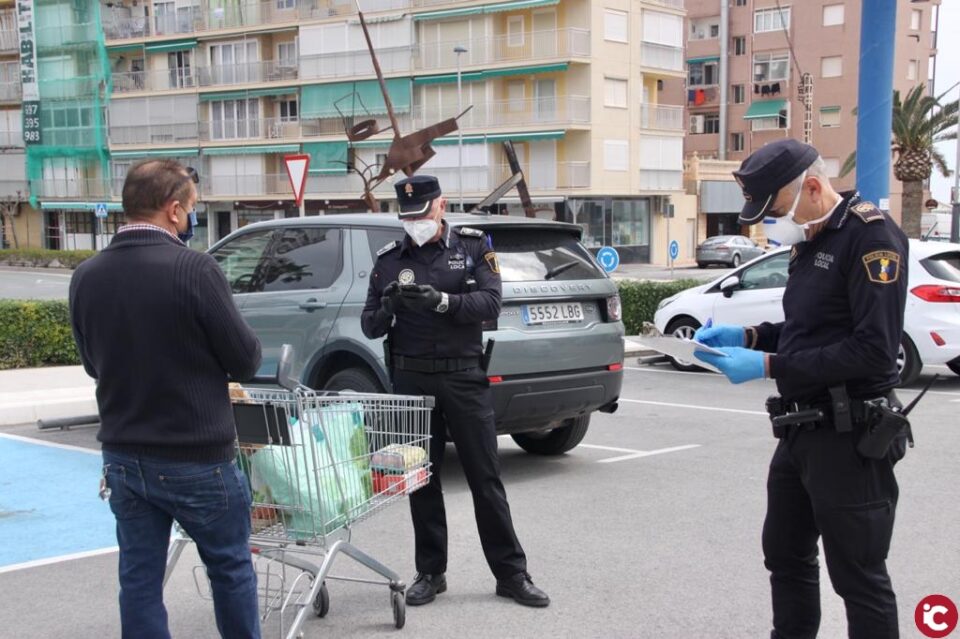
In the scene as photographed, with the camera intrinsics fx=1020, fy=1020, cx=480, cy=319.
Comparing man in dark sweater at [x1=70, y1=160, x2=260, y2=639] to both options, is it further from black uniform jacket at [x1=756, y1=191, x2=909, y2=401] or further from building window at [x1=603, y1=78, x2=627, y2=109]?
building window at [x1=603, y1=78, x2=627, y2=109]

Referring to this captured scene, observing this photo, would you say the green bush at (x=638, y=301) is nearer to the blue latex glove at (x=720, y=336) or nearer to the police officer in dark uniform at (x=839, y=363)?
the blue latex glove at (x=720, y=336)

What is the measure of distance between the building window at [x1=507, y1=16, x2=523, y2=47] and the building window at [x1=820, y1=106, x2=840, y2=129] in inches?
815

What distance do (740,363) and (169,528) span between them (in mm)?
2057

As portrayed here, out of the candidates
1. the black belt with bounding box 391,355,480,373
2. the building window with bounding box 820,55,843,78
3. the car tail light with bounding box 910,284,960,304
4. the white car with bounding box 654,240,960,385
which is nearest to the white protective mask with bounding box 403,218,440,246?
the black belt with bounding box 391,355,480,373

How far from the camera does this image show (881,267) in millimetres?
3197

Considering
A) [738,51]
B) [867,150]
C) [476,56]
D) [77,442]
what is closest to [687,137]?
[738,51]

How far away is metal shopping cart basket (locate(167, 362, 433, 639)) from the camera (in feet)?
13.3

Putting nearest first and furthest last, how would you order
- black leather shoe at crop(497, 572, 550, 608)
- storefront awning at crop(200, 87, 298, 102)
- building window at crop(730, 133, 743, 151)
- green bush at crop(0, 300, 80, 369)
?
black leather shoe at crop(497, 572, 550, 608) < green bush at crop(0, 300, 80, 369) < storefront awning at crop(200, 87, 298, 102) < building window at crop(730, 133, 743, 151)

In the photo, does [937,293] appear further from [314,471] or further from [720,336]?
[314,471]

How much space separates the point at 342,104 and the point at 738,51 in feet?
83.9

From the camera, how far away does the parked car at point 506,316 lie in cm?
684

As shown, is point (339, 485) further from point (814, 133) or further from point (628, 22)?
point (814, 133)

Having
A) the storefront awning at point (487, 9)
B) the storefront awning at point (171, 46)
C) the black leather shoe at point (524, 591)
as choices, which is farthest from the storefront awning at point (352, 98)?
the black leather shoe at point (524, 591)

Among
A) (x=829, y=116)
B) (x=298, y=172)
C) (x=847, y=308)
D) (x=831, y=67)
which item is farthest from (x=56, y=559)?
(x=831, y=67)
